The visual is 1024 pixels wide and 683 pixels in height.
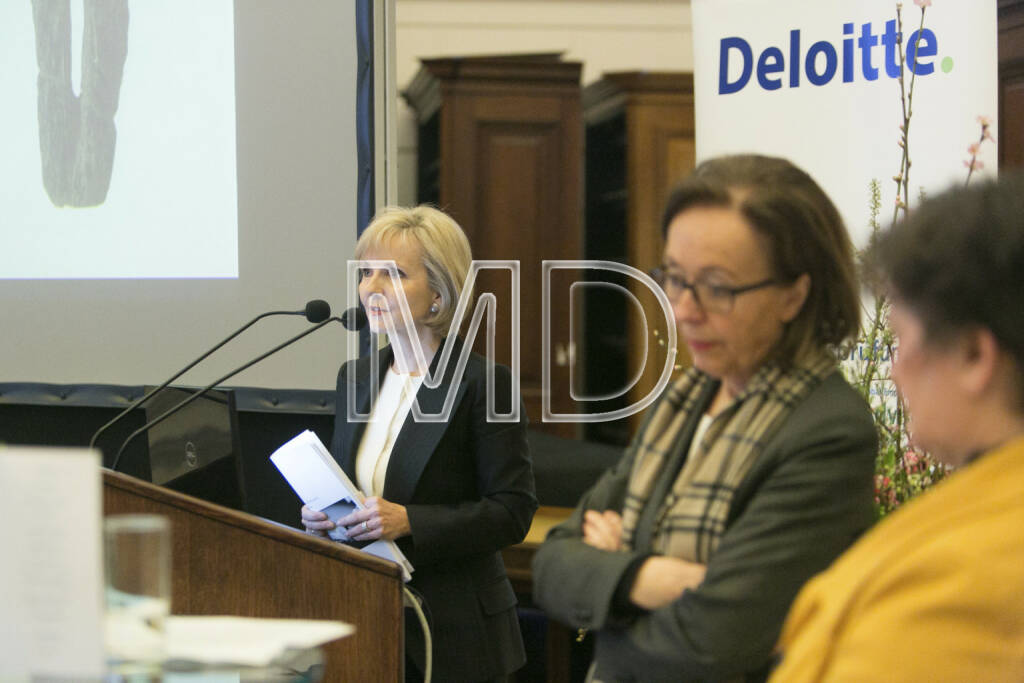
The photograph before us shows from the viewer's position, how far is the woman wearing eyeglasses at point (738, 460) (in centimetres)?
122

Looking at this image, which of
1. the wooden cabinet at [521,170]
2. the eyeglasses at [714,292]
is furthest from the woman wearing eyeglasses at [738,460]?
the wooden cabinet at [521,170]

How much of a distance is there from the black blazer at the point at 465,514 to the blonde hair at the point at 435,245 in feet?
0.36

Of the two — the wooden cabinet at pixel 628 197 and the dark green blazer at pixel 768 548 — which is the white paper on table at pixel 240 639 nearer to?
the dark green blazer at pixel 768 548

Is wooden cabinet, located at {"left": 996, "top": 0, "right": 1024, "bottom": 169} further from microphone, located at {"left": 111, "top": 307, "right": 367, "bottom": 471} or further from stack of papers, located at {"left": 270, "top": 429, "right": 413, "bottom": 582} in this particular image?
stack of papers, located at {"left": 270, "top": 429, "right": 413, "bottom": 582}

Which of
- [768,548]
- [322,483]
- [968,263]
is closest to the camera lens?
[968,263]

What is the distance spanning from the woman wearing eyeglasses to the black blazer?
31.2 inches

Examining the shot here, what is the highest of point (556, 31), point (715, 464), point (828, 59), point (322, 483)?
point (556, 31)

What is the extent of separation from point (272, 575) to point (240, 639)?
59cm

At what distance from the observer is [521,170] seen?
5.86 m

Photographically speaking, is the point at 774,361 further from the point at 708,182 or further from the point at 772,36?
the point at 772,36

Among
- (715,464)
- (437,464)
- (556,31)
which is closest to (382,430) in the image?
(437,464)

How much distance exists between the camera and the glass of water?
1100 mm

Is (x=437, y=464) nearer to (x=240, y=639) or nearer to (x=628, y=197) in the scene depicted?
(x=240, y=639)

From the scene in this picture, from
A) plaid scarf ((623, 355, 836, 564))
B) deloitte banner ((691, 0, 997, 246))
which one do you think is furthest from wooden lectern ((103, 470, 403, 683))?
deloitte banner ((691, 0, 997, 246))
